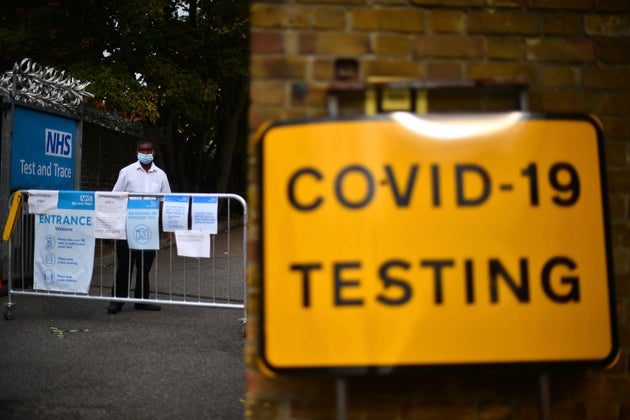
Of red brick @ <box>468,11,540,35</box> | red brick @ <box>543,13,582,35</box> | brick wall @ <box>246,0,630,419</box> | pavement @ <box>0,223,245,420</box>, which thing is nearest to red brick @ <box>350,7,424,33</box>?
brick wall @ <box>246,0,630,419</box>

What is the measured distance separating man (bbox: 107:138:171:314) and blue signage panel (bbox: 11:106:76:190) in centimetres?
174

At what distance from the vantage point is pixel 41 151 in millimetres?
8922

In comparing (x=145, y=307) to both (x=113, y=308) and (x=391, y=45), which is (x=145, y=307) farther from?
(x=391, y=45)

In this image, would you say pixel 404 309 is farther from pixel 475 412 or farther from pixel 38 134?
pixel 38 134

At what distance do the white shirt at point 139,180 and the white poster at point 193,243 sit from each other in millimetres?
1087

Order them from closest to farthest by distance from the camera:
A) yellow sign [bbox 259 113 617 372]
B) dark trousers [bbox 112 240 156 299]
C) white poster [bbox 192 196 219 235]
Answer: yellow sign [bbox 259 113 617 372]
white poster [bbox 192 196 219 235]
dark trousers [bbox 112 240 156 299]

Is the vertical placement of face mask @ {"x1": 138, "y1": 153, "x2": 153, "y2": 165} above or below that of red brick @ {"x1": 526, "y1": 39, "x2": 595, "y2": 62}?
above

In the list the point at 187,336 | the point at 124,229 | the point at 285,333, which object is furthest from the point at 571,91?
the point at 124,229

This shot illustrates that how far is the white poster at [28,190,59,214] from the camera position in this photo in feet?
23.0

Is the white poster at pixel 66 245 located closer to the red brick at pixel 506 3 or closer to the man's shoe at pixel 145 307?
the man's shoe at pixel 145 307

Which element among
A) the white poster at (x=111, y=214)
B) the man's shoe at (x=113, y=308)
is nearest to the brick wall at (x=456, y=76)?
the white poster at (x=111, y=214)

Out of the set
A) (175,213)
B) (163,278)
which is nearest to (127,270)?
(175,213)

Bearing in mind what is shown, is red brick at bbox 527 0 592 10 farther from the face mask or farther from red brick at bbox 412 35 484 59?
the face mask

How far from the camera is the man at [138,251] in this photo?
7.18 m
